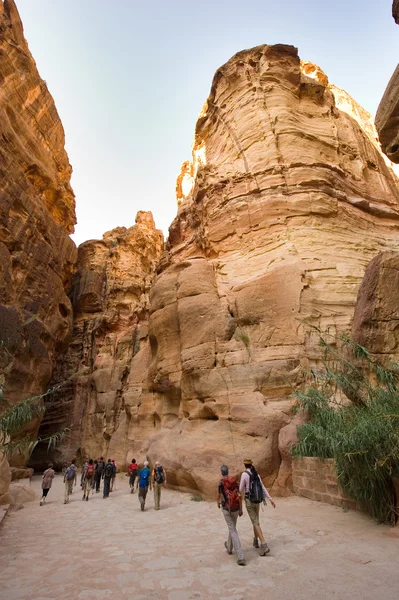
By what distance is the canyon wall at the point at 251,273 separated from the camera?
37.1ft

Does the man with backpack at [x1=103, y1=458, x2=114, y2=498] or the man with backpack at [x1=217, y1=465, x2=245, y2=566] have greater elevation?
the man with backpack at [x1=217, y1=465, x2=245, y2=566]

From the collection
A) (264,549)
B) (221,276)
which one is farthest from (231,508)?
(221,276)

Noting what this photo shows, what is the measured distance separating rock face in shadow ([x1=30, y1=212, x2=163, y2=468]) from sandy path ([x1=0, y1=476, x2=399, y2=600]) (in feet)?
45.1

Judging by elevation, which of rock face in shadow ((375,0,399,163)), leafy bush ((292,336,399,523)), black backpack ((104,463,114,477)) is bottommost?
black backpack ((104,463,114,477))

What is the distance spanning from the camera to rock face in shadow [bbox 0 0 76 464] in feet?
68.5

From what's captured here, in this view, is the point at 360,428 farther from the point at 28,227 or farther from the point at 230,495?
the point at 28,227

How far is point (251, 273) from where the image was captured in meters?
14.6

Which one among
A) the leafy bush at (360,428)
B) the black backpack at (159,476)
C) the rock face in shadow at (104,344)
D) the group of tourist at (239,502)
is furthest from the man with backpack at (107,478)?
the group of tourist at (239,502)

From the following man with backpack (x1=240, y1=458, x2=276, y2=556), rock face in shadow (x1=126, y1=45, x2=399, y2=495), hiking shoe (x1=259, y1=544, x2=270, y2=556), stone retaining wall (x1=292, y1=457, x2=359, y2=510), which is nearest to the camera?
hiking shoe (x1=259, y1=544, x2=270, y2=556)

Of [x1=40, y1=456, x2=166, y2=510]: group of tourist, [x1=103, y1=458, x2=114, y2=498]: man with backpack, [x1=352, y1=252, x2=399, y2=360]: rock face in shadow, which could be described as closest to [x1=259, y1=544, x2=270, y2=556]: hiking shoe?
[x1=40, y1=456, x2=166, y2=510]: group of tourist

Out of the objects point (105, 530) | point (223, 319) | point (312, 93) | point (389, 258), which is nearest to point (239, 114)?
point (312, 93)

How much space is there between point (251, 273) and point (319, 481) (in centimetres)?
830

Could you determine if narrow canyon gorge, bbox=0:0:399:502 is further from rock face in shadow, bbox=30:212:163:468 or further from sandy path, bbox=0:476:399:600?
sandy path, bbox=0:476:399:600

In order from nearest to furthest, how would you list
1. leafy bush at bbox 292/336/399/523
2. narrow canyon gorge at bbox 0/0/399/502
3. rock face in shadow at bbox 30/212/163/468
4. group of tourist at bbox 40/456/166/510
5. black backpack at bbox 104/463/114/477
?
leafy bush at bbox 292/336/399/523, group of tourist at bbox 40/456/166/510, narrow canyon gorge at bbox 0/0/399/502, black backpack at bbox 104/463/114/477, rock face in shadow at bbox 30/212/163/468
